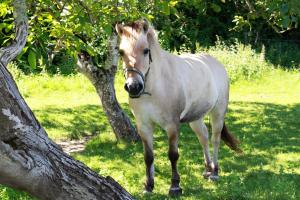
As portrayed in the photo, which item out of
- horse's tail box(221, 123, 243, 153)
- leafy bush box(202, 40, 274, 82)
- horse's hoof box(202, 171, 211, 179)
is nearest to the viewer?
horse's hoof box(202, 171, 211, 179)

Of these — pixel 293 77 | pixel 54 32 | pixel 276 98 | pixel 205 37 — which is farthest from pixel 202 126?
pixel 205 37

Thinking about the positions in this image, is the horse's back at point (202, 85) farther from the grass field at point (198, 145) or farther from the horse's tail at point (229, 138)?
the grass field at point (198, 145)

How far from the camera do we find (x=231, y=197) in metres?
6.11

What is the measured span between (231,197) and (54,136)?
209 inches

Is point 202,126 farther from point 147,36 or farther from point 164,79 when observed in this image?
point 147,36

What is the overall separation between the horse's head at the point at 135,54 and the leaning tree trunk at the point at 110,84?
317 cm

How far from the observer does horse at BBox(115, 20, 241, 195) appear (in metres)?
6.11

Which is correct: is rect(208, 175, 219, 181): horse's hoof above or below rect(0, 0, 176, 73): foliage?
below

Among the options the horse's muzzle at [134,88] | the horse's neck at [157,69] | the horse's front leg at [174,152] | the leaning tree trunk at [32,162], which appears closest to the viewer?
the leaning tree trunk at [32,162]

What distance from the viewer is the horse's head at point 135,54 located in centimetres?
594

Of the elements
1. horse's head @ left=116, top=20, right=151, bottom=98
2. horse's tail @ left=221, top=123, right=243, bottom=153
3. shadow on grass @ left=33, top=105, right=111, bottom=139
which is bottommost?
shadow on grass @ left=33, top=105, right=111, bottom=139

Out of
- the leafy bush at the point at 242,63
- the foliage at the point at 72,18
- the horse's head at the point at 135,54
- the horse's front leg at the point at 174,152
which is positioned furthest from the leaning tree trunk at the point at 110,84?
the leafy bush at the point at 242,63

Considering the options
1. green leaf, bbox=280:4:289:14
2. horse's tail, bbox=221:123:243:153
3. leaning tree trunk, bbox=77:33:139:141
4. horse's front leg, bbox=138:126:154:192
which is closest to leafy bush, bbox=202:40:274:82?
leaning tree trunk, bbox=77:33:139:141

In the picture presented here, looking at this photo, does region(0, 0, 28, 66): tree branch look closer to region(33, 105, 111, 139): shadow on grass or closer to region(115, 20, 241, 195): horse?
region(115, 20, 241, 195): horse
